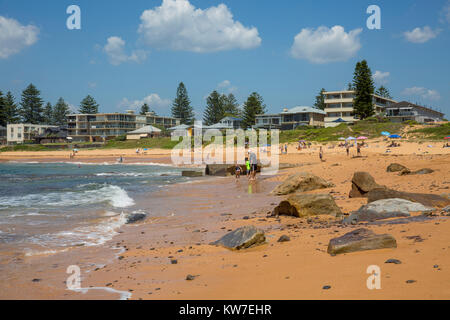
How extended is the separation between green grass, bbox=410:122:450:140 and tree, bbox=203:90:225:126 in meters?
70.5

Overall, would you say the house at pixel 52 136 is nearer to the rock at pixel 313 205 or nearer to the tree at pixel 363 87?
the tree at pixel 363 87

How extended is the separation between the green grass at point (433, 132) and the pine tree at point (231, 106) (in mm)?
73601

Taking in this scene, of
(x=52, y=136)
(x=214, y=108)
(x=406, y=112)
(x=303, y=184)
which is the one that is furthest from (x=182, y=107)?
(x=303, y=184)

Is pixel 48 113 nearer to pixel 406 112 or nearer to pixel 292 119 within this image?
pixel 292 119

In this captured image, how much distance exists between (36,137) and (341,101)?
78.5 meters

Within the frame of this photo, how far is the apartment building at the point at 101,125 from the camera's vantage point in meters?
110

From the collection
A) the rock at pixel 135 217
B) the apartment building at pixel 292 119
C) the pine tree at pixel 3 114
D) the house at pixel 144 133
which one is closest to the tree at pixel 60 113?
the pine tree at pixel 3 114

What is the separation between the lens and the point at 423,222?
6.54 metres

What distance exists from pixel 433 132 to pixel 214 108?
7525 cm

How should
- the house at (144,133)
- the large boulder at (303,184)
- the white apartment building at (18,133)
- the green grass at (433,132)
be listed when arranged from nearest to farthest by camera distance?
the large boulder at (303,184) → the green grass at (433,132) → the house at (144,133) → the white apartment building at (18,133)

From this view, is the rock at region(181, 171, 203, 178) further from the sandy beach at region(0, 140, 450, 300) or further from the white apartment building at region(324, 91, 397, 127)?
the white apartment building at region(324, 91, 397, 127)

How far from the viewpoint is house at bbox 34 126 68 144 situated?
100875mm

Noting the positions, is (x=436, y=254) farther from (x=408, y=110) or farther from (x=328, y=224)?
(x=408, y=110)
